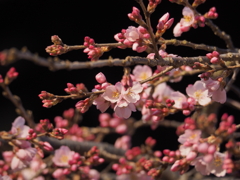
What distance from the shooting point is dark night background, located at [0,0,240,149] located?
1958 mm

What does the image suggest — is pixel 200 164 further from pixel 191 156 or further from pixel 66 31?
pixel 66 31

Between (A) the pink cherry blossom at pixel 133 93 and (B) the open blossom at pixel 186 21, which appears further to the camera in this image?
(B) the open blossom at pixel 186 21

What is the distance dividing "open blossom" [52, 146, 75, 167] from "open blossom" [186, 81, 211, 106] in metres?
0.44

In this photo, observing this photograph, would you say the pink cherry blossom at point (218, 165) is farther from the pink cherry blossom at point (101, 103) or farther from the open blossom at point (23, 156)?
the open blossom at point (23, 156)

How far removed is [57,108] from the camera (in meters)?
2.16

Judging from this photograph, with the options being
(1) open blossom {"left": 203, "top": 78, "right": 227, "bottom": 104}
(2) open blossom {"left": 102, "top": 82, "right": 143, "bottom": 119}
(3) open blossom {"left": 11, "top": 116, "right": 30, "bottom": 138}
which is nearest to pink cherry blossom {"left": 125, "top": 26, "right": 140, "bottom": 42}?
(2) open blossom {"left": 102, "top": 82, "right": 143, "bottom": 119}

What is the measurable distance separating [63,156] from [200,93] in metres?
0.51

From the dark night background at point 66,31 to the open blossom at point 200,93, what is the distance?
983 mm

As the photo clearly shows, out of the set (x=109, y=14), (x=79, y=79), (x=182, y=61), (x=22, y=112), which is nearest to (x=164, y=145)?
(x=79, y=79)

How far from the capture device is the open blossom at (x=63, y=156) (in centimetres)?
108

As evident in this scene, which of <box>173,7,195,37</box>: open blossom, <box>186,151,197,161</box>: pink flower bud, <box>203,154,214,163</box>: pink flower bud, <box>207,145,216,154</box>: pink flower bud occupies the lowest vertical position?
<box>186,151,197,161</box>: pink flower bud

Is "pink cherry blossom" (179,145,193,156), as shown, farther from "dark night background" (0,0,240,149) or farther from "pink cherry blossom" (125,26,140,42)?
"dark night background" (0,0,240,149)

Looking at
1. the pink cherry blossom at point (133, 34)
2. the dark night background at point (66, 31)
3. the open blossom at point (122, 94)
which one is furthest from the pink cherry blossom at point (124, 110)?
the dark night background at point (66, 31)

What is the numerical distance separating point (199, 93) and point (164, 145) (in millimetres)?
1411
